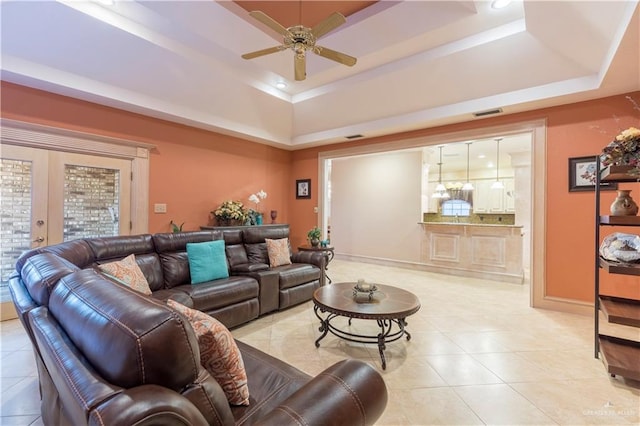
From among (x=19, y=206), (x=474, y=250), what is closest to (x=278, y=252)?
(x=19, y=206)

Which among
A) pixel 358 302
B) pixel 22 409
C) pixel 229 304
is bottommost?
pixel 22 409

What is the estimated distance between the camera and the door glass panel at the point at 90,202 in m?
3.48

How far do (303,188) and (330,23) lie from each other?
13.7ft

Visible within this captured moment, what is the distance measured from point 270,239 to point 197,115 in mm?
2221

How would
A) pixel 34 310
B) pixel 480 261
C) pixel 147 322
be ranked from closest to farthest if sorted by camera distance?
pixel 147 322, pixel 34 310, pixel 480 261

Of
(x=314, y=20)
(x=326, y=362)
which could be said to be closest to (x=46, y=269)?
(x=326, y=362)

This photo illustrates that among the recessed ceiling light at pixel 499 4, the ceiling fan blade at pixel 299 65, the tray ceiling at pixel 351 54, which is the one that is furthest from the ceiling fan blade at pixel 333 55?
the recessed ceiling light at pixel 499 4

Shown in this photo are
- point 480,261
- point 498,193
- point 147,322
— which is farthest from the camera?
point 498,193

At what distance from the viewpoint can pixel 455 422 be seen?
169 centimetres

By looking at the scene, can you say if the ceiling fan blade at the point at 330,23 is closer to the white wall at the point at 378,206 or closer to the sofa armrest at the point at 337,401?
the sofa armrest at the point at 337,401

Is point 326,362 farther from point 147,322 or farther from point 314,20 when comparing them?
point 314,20

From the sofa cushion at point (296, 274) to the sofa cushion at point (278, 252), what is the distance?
135 millimetres

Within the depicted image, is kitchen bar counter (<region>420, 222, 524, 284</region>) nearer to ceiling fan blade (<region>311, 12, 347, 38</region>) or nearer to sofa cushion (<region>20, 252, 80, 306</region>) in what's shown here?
ceiling fan blade (<region>311, 12, 347, 38</region>)

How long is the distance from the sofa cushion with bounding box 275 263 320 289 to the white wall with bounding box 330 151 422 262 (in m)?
2.97
